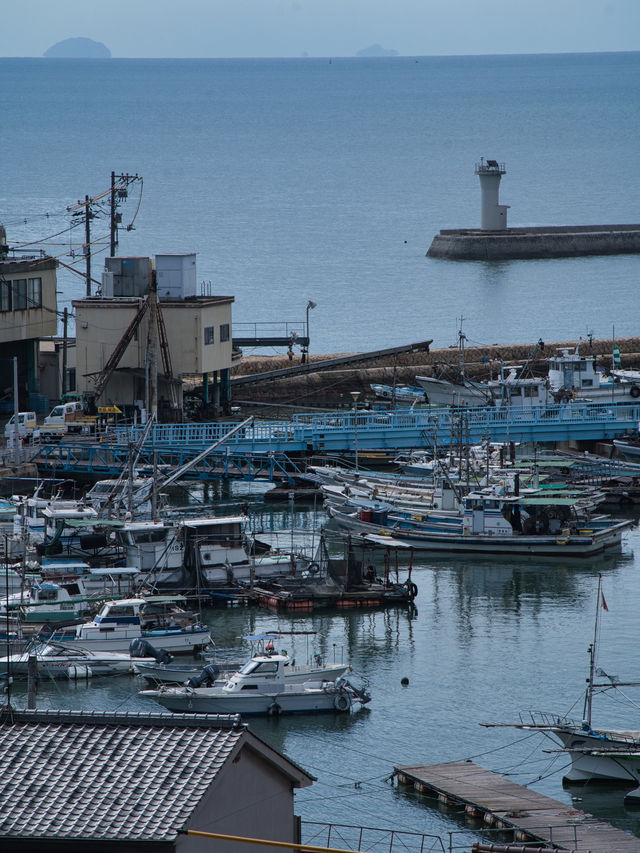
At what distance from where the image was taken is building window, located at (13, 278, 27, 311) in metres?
54.5

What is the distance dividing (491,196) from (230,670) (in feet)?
297

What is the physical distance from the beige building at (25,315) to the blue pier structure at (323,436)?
6233mm

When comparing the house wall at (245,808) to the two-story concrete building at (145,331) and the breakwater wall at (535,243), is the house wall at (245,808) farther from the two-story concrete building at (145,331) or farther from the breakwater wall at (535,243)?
the breakwater wall at (535,243)

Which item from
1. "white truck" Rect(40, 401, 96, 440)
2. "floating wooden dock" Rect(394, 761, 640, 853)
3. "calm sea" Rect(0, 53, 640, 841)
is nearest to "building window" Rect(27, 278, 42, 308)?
"white truck" Rect(40, 401, 96, 440)

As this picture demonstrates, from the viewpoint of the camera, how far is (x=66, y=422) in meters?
52.1

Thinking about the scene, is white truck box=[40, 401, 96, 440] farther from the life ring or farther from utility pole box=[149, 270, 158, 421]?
the life ring

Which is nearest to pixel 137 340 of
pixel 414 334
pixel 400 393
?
pixel 400 393

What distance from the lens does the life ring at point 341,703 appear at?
97.5 ft

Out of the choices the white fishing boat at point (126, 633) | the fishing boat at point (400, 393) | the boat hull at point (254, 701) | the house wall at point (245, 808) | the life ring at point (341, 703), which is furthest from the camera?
the fishing boat at point (400, 393)

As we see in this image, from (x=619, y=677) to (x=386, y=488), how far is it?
1571 cm

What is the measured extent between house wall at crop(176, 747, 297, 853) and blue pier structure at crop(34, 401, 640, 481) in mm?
32829

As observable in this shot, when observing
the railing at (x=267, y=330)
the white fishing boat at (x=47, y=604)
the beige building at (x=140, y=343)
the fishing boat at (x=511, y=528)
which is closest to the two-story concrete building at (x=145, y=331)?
the beige building at (x=140, y=343)

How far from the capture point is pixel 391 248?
139000mm

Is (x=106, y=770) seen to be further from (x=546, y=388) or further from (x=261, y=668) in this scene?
(x=546, y=388)
